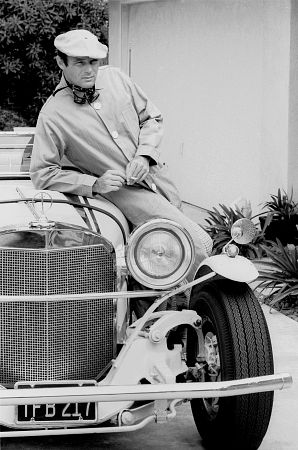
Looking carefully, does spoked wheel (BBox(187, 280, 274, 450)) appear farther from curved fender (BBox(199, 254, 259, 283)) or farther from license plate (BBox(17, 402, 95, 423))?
license plate (BBox(17, 402, 95, 423))

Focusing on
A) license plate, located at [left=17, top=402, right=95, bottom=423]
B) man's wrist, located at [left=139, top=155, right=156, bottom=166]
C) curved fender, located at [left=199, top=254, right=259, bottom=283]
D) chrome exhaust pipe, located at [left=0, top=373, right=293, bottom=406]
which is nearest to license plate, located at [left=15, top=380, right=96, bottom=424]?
license plate, located at [left=17, top=402, right=95, bottom=423]

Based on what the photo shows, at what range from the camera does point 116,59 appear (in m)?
14.3

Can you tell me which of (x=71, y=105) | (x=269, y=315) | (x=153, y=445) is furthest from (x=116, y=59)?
(x=153, y=445)

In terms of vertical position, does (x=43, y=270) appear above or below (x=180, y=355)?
above

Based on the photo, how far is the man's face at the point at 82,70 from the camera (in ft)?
17.5

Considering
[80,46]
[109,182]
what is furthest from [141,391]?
[80,46]

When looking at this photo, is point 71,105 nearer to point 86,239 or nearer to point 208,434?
point 86,239

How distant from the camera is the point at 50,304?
4.61m

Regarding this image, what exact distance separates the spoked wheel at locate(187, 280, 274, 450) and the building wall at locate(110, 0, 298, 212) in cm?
617

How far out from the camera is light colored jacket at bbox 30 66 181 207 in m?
5.30

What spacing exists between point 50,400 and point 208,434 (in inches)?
38.9

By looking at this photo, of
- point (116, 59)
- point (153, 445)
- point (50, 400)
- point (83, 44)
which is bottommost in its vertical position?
point (153, 445)

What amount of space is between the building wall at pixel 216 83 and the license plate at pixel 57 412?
21.7 ft

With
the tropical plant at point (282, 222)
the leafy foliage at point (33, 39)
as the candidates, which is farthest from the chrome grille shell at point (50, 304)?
the leafy foliage at point (33, 39)
